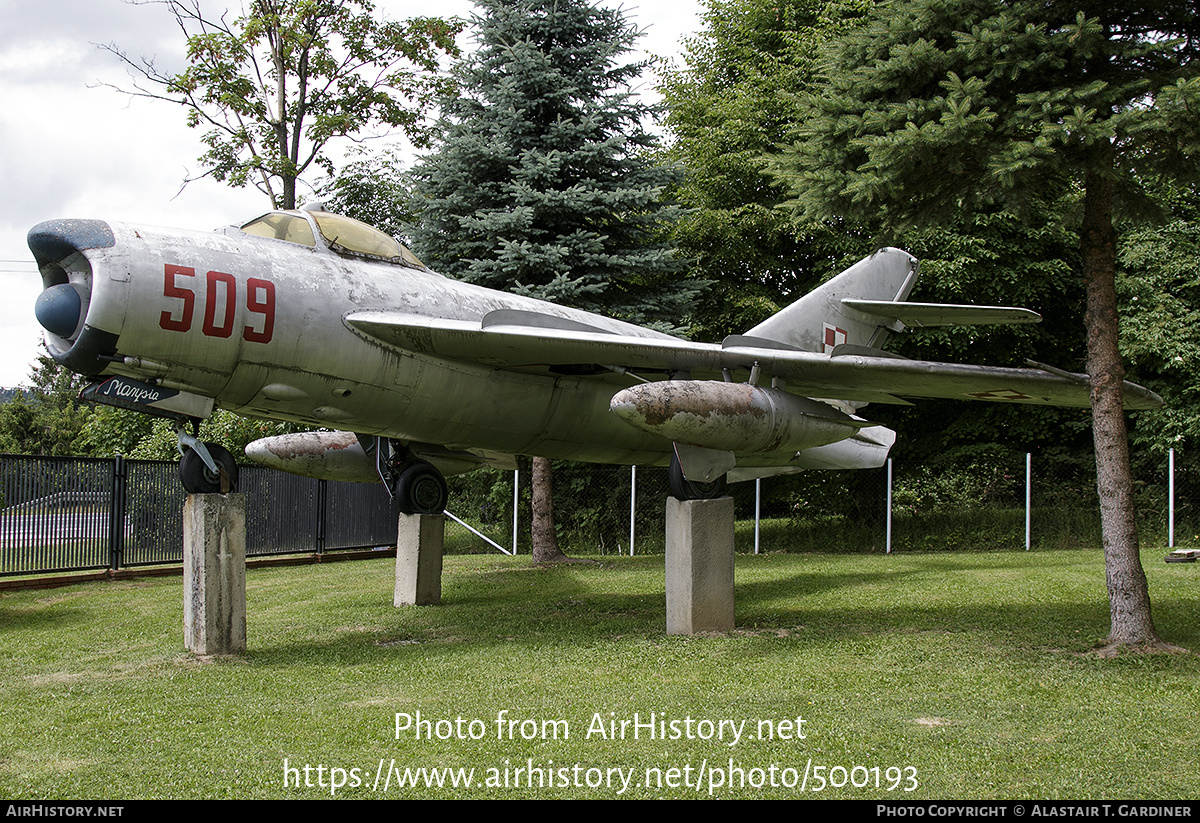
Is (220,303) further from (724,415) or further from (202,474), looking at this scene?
(724,415)

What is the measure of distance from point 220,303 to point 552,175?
9.68 metres

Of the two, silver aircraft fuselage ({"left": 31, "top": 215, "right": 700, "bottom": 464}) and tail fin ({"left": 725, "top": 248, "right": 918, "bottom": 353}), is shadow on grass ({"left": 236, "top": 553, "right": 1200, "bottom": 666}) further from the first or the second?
tail fin ({"left": 725, "top": 248, "right": 918, "bottom": 353})

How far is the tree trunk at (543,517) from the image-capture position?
17.0m

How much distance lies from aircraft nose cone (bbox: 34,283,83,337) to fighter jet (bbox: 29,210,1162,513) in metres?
0.02

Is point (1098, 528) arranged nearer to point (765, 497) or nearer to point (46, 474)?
point (765, 497)

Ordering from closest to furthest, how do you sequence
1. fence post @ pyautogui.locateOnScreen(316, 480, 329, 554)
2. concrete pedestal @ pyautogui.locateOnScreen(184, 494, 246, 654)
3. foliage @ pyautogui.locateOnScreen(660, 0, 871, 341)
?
concrete pedestal @ pyautogui.locateOnScreen(184, 494, 246, 654) → fence post @ pyautogui.locateOnScreen(316, 480, 329, 554) → foliage @ pyautogui.locateOnScreen(660, 0, 871, 341)

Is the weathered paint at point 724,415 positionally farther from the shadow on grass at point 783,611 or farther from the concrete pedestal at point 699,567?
the shadow on grass at point 783,611

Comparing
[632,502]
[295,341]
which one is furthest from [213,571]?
[632,502]

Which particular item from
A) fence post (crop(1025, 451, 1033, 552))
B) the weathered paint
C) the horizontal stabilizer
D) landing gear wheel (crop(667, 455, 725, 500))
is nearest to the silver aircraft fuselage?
landing gear wheel (crop(667, 455, 725, 500))

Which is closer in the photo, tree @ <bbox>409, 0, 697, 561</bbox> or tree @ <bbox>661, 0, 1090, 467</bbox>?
tree @ <bbox>409, 0, 697, 561</bbox>

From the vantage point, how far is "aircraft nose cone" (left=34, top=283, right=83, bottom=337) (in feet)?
22.3

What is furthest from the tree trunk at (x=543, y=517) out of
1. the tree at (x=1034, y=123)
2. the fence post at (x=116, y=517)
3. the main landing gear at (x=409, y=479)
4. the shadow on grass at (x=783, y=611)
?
the tree at (x=1034, y=123)

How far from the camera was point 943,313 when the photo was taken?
9359 millimetres

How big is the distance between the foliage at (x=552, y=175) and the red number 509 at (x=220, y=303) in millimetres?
8207
